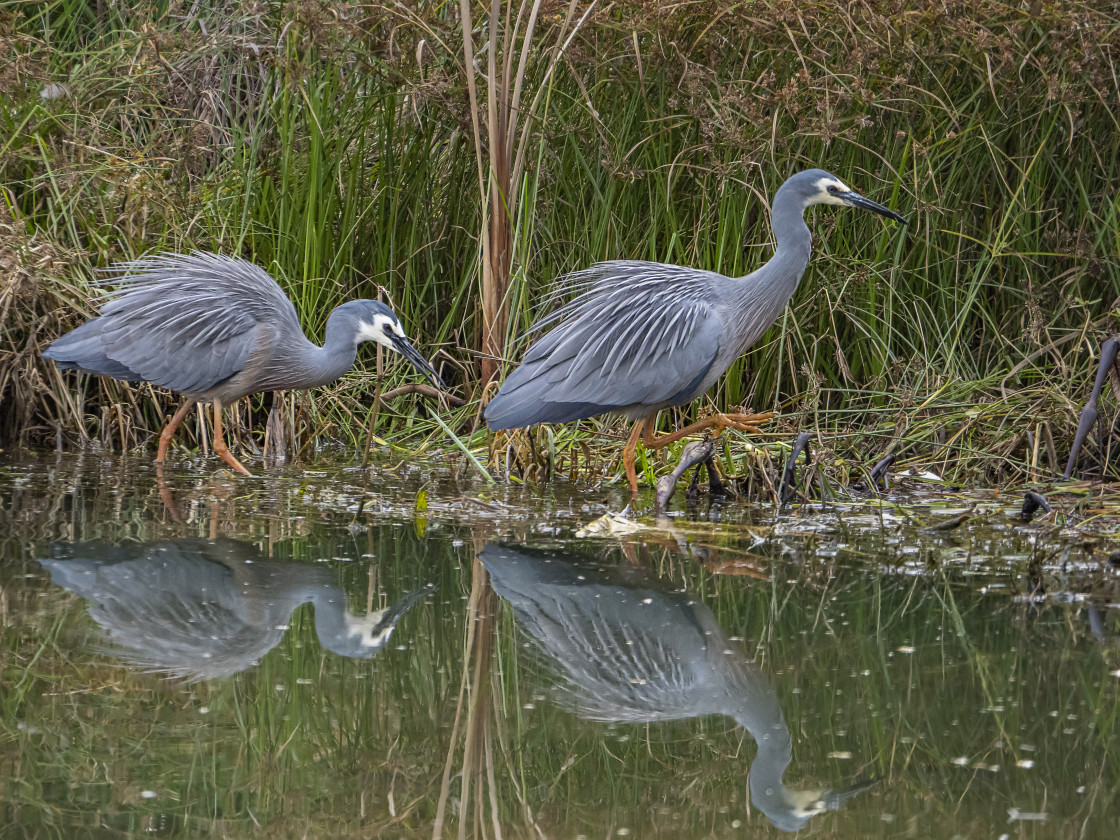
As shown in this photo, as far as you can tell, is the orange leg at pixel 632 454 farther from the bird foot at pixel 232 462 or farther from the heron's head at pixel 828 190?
the bird foot at pixel 232 462

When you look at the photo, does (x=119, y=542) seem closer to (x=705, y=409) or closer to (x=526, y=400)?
(x=526, y=400)

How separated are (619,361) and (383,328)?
1365 millimetres

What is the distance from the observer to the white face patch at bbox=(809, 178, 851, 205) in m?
5.92

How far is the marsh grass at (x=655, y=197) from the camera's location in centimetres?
616

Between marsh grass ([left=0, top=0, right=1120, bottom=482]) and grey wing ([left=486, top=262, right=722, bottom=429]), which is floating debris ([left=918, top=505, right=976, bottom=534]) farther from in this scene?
grey wing ([left=486, top=262, right=722, bottom=429])

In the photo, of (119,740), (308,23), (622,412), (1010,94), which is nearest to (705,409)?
(622,412)

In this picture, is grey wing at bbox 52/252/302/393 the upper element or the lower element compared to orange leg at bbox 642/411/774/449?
upper

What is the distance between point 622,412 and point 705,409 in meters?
0.62

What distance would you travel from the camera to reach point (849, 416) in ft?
21.4

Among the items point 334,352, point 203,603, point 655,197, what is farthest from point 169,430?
point 203,603

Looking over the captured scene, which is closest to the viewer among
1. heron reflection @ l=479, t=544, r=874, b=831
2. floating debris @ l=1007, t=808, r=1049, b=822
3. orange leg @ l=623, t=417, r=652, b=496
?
floating debris @ l=1007, t=808, r=1049, b=822

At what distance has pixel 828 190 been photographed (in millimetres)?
5930

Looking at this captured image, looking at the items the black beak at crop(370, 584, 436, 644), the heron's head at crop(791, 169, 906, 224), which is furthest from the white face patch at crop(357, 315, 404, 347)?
the black beak at crop(370, 584, 436, 644)

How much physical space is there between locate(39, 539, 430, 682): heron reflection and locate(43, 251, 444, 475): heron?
68.9 inches
